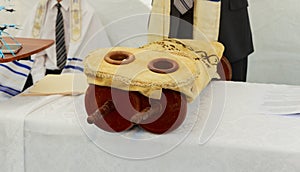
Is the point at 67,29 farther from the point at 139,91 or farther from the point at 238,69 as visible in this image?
the point at 139,91

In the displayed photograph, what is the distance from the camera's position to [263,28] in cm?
257

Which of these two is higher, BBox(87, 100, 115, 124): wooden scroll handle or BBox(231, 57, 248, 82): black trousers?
BBox(87, 100, 115, 124): wooden scroll handle

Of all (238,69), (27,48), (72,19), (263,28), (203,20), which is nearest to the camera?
(27,48)

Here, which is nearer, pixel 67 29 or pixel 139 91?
pixel 139 91

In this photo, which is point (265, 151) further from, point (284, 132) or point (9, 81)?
point (9, 81)

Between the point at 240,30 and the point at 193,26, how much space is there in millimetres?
245

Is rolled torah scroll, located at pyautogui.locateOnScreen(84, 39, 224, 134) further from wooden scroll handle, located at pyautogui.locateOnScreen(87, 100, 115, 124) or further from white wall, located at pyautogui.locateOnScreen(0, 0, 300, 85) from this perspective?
white wall, located at pyautogui.locateOnScreen(0, 0, 300, 85)

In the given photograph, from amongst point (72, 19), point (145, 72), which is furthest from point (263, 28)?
point (145, 72)

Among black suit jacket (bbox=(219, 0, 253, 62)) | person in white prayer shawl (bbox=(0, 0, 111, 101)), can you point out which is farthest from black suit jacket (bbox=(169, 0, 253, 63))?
person in white prayer shawl (bbox=(0, 0, 111, 101))

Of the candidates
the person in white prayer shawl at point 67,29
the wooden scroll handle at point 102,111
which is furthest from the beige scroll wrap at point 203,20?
the wooden scroll handle at point 102,111

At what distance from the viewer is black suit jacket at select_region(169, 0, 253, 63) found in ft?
6.25

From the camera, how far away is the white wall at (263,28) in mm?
2525

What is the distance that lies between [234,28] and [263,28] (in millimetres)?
693

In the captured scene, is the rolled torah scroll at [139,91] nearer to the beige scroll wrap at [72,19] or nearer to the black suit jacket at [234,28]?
the black suit jacket at [234,28]
